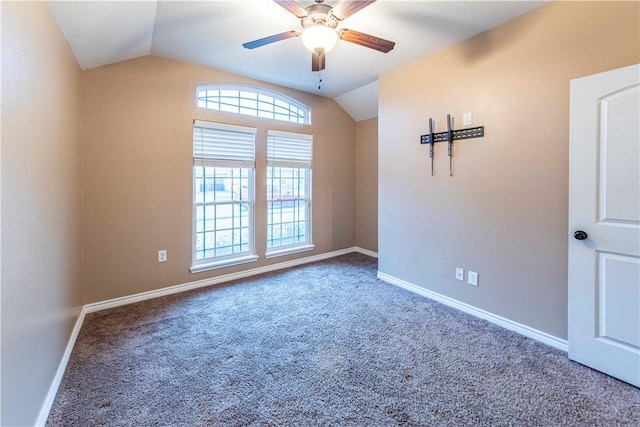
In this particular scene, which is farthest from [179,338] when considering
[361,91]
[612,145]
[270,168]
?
[361,91]

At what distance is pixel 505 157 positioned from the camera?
2469 millimetres

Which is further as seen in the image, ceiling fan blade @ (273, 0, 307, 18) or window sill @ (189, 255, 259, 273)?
window sill @ (189, 255, 259, 273)

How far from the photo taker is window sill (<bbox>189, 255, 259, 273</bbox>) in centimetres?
349

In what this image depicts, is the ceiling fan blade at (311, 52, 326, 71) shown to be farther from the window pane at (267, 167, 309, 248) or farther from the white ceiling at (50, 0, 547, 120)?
the window pane at (267, 167, 309, 248)

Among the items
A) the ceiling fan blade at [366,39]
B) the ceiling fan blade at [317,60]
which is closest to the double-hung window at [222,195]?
the ceiling fan blade at [317,60]

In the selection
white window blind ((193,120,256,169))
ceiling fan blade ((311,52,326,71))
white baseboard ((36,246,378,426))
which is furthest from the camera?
white window blind ((193,120,256,169))

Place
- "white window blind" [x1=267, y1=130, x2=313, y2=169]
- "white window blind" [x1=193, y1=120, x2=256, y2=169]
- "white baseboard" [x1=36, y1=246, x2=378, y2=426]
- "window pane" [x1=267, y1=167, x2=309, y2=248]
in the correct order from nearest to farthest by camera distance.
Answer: "white baseboard" [x1=36, y1=246, x2=378, y2=426] → "white window blind" [x1=193, y1=120, x2=256, y2=169] → "white window blind" [x1=267, y1=130, x2=313, y2=169] → "window pane" [x1=267, y1=167, x2=309, y2=248]

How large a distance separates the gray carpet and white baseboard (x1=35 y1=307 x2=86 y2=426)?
A: 0.13 feet

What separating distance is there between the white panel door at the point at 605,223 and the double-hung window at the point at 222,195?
10.7 feet

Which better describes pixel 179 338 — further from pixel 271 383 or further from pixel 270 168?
pixel 270 168

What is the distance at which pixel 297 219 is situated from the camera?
4.51 metres

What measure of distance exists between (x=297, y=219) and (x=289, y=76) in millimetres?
2016

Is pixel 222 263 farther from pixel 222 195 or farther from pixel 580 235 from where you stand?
pixel 580 235

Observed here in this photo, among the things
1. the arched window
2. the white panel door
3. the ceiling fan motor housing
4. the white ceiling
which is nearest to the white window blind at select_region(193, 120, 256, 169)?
the arched window
